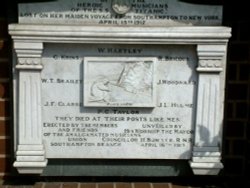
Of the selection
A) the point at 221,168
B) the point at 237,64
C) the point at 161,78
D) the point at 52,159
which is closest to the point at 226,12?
the point at 237,64

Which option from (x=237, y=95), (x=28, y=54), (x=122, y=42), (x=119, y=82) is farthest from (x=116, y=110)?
(x=237, y=95)

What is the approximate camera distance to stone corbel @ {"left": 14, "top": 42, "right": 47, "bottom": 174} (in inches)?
138

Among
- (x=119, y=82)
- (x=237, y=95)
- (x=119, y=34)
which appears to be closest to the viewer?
(x=119, y=34)

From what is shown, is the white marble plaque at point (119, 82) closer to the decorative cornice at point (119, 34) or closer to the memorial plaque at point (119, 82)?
the memorial plaque at point (119, 82)

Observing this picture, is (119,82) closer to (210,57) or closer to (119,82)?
(119,82)

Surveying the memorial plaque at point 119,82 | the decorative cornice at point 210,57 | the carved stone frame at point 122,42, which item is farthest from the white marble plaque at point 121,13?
the decorative cornice at point 210,57

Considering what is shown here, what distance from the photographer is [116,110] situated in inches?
144

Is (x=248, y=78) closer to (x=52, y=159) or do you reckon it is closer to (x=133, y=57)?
(x=133, y=57)

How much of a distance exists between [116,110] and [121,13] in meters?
0.77

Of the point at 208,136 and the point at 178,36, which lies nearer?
the point at 178,36

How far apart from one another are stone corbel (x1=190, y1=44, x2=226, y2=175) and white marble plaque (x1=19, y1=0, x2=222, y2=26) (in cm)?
27

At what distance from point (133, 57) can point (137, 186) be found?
3.53 ft

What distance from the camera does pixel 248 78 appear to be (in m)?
3.76

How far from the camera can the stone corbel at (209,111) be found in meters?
3.53
